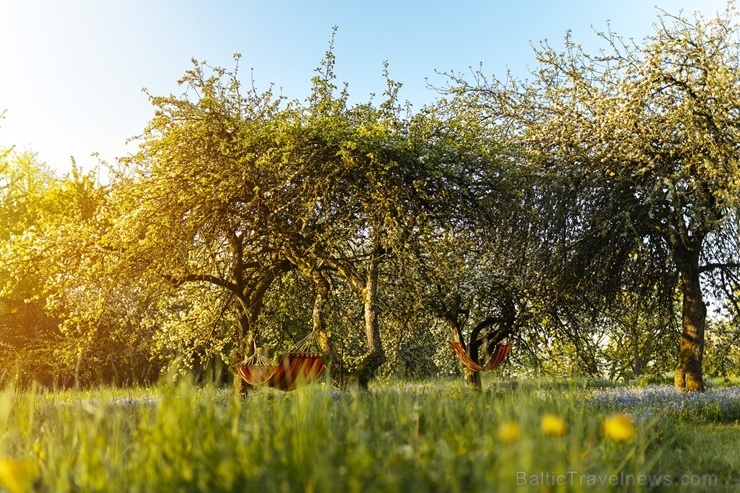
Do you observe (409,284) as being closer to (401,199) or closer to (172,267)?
(401,199)

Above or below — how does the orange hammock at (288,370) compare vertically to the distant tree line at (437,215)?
below

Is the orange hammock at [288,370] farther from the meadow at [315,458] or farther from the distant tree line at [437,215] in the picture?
the meadow at [315,458]

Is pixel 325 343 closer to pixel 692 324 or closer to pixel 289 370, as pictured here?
pixel 289 370

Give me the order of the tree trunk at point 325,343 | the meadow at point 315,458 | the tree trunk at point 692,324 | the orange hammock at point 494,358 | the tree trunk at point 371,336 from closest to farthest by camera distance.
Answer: the meadow at point 315,458
the tree trunk at point 371,336
the tree trunk at point 325,343
the tree trunk at point 692,324
the orange hammock at point 494,358

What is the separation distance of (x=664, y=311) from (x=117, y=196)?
10.1 metres

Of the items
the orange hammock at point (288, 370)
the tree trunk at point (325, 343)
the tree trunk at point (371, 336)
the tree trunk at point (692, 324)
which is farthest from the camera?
the tree trunk at point (692, 324)

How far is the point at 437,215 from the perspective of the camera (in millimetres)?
10000

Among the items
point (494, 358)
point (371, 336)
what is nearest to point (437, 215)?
point (371, 336)

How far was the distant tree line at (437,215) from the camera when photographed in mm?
9641

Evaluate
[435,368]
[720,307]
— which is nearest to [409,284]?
[720,307]

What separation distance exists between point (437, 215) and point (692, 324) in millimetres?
5203

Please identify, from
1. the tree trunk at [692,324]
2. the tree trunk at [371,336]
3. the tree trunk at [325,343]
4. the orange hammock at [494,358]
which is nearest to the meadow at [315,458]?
the tree trunk at [371,336]

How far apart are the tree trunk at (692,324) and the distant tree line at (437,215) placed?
0.03 metres

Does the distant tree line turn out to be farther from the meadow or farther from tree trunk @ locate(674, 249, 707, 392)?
the meadow
